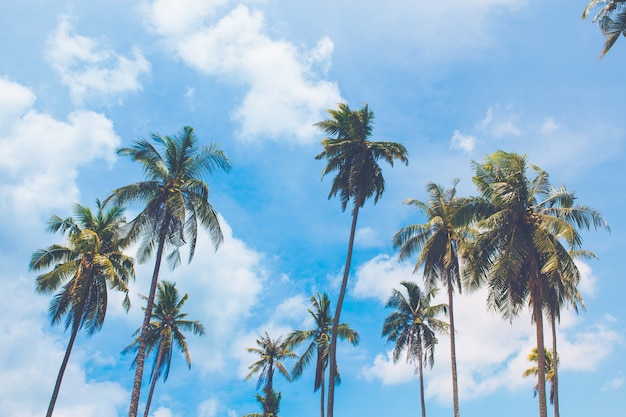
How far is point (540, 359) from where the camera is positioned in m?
21.5

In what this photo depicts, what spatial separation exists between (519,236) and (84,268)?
23.0 meters

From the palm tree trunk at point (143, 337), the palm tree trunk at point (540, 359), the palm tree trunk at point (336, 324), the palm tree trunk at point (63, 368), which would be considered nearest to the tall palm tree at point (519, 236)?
the palm tree trunk at point (540, 359)

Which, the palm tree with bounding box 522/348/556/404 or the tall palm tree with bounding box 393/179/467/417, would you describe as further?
the palm tree with bounding box 522/348/556/404

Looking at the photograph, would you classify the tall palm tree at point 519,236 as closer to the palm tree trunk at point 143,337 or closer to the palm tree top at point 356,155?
the palm tree top at point 356,155

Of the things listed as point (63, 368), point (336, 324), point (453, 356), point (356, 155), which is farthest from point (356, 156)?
point (63, 368)

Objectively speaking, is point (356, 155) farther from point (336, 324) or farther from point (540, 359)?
point (540, 359)

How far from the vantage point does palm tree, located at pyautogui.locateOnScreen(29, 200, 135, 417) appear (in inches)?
1108

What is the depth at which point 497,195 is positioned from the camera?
2361 centimetres

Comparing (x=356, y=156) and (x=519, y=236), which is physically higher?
(x=356, y=156)

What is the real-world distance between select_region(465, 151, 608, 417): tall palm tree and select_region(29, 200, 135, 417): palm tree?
18885 millimetres

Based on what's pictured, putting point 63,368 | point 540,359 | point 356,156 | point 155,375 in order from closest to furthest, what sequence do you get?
point 540,359 → point 63,368 → point 356,156 → point 155,375

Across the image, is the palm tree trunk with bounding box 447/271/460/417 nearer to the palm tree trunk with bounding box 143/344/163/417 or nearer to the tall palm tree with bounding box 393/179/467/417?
the tall palm tree with bounding box 393/179/467/417

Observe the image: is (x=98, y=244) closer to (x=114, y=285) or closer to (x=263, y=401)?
(x=114, y=285)

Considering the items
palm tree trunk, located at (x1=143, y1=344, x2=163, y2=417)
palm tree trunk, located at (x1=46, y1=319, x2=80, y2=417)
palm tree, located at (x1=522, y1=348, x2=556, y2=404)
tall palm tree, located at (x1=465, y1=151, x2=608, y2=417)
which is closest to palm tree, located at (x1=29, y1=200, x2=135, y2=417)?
palm tree trunk, located at (x1=46, y1=319, x2=80, y2=417)
